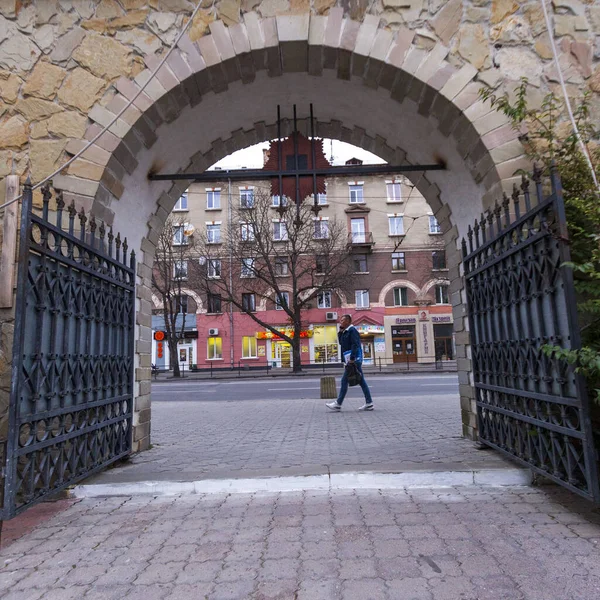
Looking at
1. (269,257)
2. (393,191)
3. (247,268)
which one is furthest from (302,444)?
(393,191)

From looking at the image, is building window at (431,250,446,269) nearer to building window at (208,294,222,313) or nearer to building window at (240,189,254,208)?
building window at (240,189,254,208)

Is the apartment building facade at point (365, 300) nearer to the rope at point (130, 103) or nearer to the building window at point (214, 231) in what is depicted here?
the building window at point (214, 231)

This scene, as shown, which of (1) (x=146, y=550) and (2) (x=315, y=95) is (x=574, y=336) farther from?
(2) (x=315, y=95)

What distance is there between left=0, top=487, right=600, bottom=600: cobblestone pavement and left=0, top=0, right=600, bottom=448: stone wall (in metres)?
2.73

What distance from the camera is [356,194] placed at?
111ft

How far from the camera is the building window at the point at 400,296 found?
109ft

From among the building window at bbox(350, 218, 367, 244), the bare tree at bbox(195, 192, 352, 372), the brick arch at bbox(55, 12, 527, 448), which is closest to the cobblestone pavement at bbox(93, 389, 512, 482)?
the brick arch at bbox(55, 12, 527, 448)

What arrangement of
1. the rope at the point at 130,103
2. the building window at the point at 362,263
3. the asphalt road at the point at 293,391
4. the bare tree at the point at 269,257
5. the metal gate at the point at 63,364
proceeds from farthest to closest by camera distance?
the building window at the point at 362,263, the bare tree at the point at 269,257, the asphalt road at the point at 293,391, the rope at the point at 130,103, the metal gate at the point at 63,364

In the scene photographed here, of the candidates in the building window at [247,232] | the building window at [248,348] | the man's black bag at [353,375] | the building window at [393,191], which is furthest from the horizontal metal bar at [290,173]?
the building window at [393,191]

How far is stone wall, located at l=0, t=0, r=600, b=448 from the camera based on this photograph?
4.14m

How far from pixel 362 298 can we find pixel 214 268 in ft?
39.5

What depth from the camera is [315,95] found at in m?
5.24

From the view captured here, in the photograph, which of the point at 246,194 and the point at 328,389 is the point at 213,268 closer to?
the point at 246,194

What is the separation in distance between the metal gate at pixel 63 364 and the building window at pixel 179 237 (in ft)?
76.0
